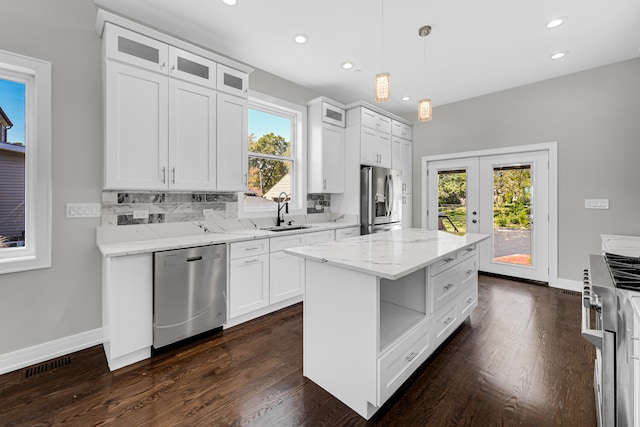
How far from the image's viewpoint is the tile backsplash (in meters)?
2.55

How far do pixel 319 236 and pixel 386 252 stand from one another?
5.65 feet

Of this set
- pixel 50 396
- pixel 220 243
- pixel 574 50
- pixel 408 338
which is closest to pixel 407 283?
pixel 408 338

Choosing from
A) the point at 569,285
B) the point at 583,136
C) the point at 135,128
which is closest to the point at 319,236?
the point at 135,128

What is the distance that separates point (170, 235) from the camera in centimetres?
286

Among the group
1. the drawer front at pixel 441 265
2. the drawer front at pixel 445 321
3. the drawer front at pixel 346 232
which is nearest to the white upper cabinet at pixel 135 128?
the drawer front at pixel 346 232

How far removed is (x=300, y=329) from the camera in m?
2.75

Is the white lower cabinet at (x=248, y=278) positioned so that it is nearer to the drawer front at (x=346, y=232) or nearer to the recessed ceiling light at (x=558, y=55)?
the drawer front at (x=346, y=232)

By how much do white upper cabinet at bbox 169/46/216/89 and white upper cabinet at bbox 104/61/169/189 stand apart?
0.15 meters

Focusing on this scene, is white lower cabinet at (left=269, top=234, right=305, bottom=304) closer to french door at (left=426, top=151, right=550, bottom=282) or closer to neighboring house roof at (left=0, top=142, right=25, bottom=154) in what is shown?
neighboring house roof at (left=0, top=142, right=25, bottom=154)

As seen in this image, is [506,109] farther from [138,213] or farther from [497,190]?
[138,213]

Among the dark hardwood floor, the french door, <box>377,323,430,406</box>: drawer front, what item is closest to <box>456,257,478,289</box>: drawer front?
the dark hardwood floor

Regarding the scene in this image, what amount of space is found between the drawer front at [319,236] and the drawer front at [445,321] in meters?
1.71

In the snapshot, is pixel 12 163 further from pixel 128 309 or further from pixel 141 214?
pixel 128 309

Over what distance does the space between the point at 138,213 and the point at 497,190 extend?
4920 mm
